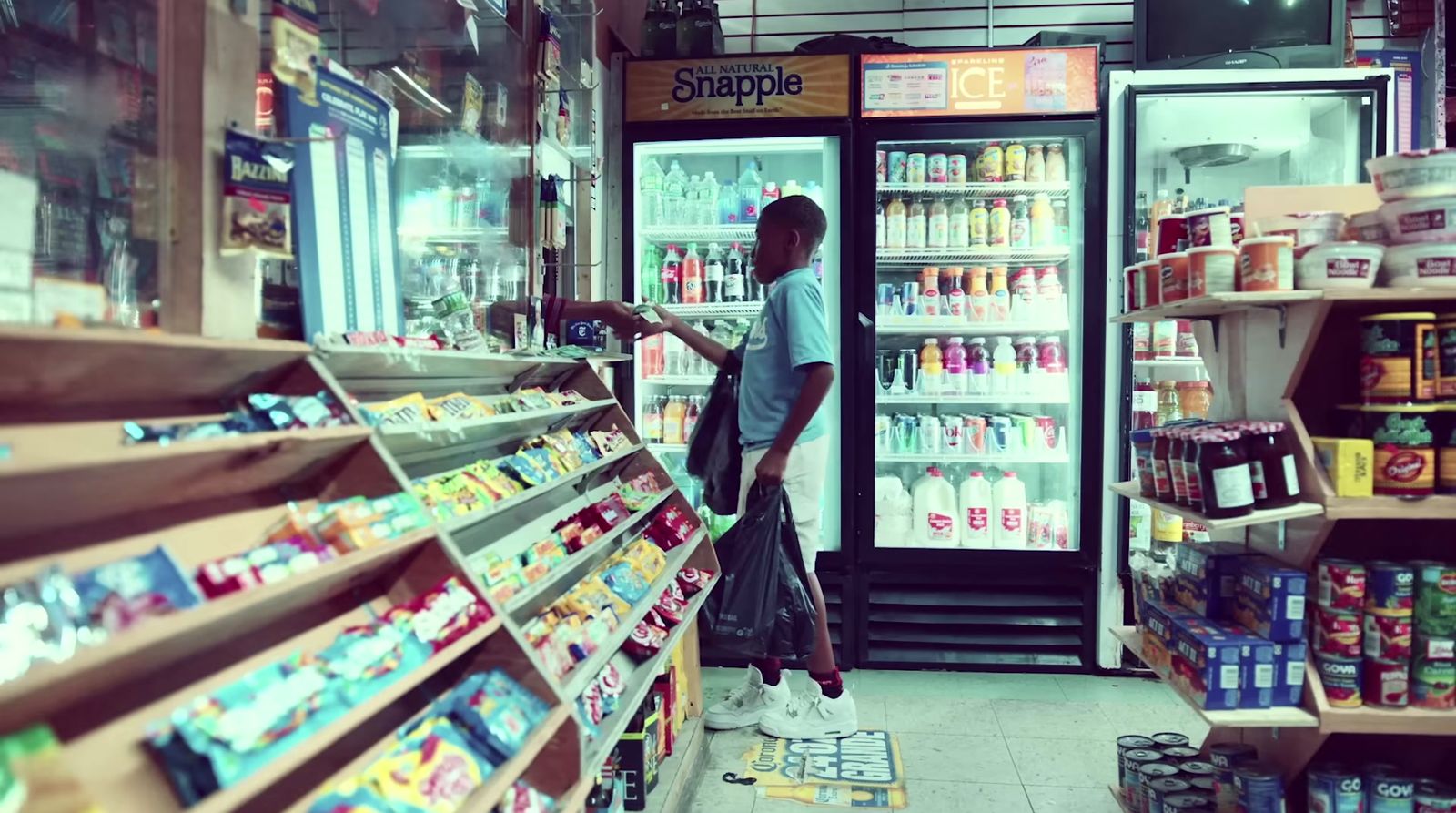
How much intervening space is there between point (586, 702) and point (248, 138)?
1309 millimetres

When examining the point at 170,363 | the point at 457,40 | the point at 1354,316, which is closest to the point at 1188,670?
the point at 1354,316

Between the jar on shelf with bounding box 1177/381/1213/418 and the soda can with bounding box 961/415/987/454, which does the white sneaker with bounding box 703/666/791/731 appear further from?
the jar on shelf with bounding box 1177/381/1213/418

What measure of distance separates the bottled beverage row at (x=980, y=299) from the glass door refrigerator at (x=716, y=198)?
0.35 meters

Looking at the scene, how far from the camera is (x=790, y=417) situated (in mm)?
3221

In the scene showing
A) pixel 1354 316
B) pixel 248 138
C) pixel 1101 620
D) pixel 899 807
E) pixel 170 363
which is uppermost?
pixel 248 138

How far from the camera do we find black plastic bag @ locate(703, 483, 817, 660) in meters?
3.13

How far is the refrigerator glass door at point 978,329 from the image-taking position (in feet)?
13.9

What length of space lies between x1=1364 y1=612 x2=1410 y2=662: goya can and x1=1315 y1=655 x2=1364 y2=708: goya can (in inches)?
2.2

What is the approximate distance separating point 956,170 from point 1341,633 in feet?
8.67

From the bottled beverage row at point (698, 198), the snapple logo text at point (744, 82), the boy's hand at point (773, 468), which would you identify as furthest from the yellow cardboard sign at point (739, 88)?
the boy's hand at point (773, 468)

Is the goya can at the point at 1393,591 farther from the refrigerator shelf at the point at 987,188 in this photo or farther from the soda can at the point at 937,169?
the soda can at the point at 937,169

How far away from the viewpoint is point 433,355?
6.32ft

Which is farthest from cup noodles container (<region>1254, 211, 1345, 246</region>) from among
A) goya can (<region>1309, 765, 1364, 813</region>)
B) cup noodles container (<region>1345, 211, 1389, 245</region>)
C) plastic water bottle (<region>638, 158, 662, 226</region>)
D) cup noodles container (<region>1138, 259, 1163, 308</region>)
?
plastic water bottle (<region>638, 158, 662, 226</region>)

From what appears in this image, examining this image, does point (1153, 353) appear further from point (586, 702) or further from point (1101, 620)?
point (586, 702)
